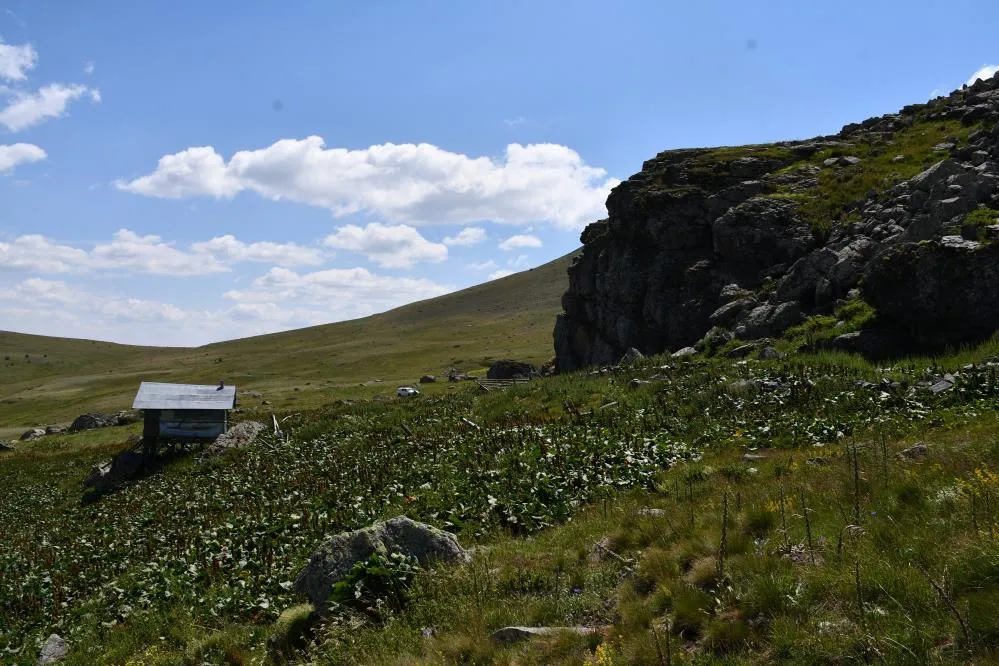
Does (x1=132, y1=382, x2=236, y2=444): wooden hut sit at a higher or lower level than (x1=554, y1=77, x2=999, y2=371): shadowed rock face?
lower

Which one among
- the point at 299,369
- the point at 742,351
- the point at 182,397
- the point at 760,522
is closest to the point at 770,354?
the point at 742,351

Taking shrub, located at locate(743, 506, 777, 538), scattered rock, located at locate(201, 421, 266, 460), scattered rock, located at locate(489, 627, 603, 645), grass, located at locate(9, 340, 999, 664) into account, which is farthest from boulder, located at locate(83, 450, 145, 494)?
shrub, located at locate(743, 506, 777, 538)

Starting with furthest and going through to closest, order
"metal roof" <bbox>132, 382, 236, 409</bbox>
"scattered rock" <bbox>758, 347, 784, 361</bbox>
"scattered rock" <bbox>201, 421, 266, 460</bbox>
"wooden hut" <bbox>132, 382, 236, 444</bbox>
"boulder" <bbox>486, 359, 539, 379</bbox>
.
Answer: "boulder" <bbox>486, 359, 539, 379</bbox>
"metal roof" <bbox>132, 382, 236, 409</bbox>
"wooden hut" <bbox>132, 382, 236, 444</bbox>
"scattered rock" <bbox>201, 421, 266, 460</bbox>
"scattered rock" <bbox>758, 347, 784, 361</bbox>

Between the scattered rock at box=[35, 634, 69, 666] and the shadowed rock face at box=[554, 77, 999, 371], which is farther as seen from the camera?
the shadowed rock face at box=[554, 77, 999, 371]

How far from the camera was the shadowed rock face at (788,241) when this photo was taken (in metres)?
23.0

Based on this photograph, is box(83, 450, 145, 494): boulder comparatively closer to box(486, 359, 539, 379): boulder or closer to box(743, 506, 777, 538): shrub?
box(743, 506, 777, 538): shrub

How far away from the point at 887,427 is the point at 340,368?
127 metres

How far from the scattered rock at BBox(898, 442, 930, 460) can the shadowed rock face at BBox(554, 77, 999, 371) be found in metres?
14.1

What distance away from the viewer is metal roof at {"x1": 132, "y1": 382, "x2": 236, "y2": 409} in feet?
121

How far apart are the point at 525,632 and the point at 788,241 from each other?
3584cm

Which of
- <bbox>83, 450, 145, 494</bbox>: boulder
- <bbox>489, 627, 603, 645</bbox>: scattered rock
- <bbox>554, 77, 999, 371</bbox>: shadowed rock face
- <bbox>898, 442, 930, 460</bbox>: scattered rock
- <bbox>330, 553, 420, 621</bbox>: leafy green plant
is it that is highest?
<bbox>554, 77, 999, 371</bbox>: shadowed rock face

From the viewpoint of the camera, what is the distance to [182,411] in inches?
1486

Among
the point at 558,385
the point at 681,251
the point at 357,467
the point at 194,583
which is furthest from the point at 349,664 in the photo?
the point at 681,251

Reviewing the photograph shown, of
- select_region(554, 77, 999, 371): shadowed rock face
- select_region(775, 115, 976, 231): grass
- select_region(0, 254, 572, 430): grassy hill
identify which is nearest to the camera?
select_region(554, 77, 999, 371): shadowed rock face
